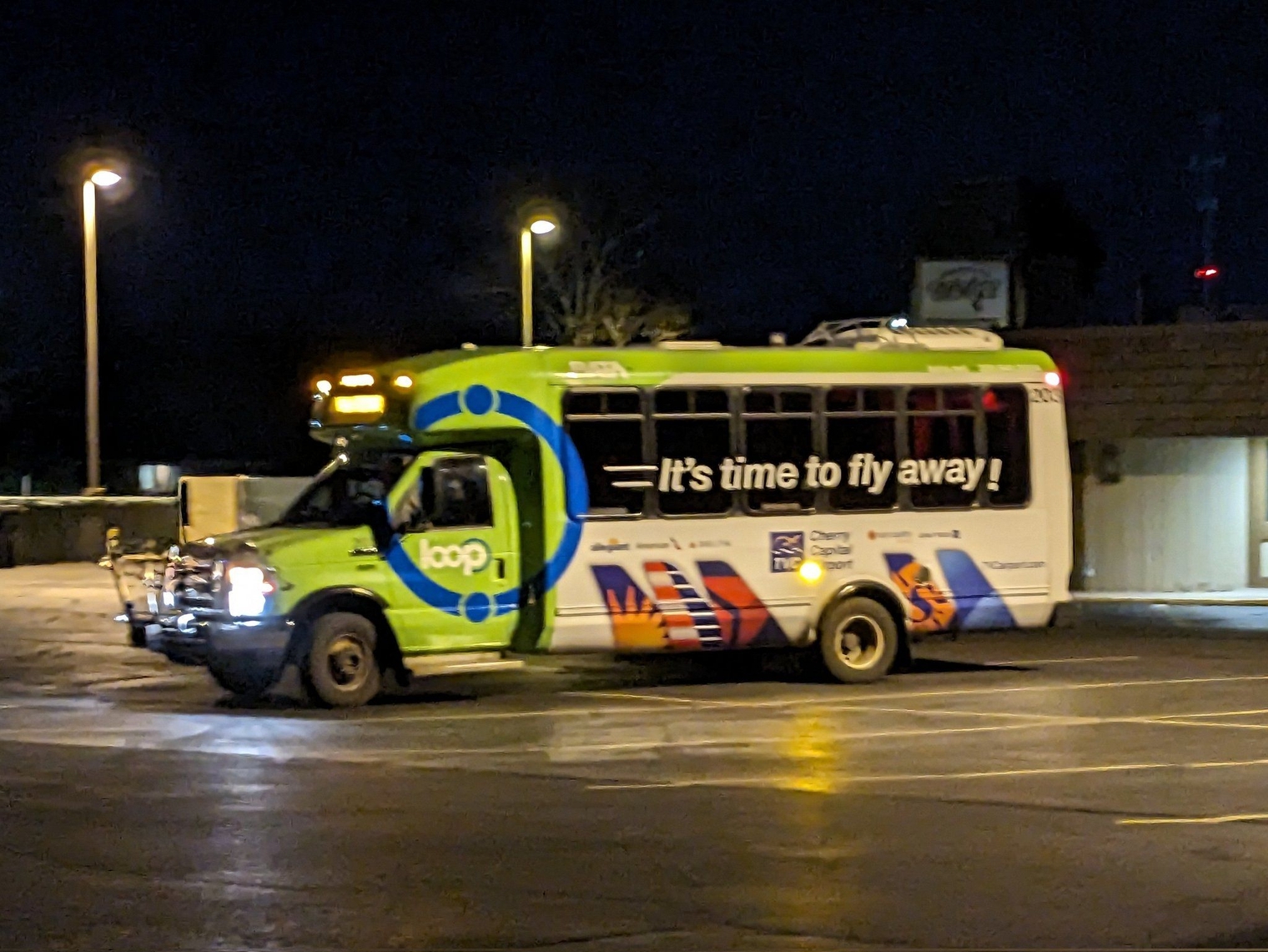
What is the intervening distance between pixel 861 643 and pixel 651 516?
8.01 feet

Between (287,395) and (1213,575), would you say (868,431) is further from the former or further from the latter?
(287,395)

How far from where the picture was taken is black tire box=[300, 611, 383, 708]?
48.4ft

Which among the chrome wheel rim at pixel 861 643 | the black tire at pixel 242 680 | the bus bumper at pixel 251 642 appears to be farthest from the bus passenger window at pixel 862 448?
the black tire at pixel 242 680

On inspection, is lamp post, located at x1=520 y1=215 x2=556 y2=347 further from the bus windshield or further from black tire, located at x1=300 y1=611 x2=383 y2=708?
black tire, located at x1=300 y1=611 x2=383 y2=708

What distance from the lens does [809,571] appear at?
1631cm

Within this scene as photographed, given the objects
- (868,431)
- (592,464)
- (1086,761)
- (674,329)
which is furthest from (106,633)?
(674,329)

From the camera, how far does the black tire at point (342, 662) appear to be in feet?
48.4

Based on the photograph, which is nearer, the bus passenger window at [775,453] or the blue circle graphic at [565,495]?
the blue circle graphic at [565,495]

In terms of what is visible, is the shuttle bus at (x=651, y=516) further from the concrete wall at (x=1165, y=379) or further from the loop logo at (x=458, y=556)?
the concrete wall at (x=1165, y=379)

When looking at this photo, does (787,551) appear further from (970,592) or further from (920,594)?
(970,592)

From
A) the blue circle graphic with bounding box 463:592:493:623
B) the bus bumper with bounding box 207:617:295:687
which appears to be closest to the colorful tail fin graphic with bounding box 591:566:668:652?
the blue circle graphic with bounding box 463:592:493:623

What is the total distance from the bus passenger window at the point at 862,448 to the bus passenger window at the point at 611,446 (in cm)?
182

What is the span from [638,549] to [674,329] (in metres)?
23.4

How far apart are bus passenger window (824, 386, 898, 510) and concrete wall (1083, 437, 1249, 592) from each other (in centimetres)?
1104
